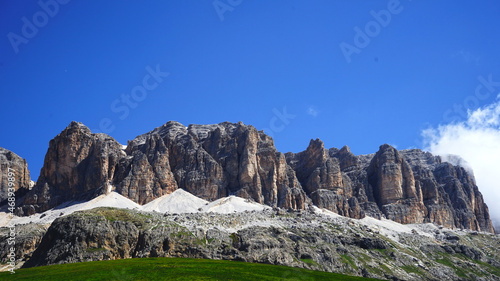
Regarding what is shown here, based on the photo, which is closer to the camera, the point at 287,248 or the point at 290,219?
the point at 287,248

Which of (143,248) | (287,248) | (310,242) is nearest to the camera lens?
(143,248)

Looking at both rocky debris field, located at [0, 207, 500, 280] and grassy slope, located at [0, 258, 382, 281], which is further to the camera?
rocky debris field, located at [0, 207, 500, 280]

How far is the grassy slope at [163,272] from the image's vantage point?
81.2 m

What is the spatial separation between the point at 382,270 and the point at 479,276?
188 feet

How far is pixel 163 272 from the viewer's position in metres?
85.6

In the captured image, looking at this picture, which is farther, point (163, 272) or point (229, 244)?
point (229, 244)

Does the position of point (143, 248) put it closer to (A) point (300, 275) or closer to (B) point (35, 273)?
(B) point (35, 273)

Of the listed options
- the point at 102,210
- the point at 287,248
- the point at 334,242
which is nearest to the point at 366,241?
the point at 334,242

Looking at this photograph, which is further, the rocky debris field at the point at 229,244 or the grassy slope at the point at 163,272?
the rocky debris field at the point at 229,244

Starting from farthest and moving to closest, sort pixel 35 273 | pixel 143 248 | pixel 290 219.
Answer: pixel 290 219, pixel 143 248, pixel 35 273

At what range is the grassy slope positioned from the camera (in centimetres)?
8115

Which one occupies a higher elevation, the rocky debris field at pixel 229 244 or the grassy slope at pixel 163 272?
the rocky debris field at pixel 229 244

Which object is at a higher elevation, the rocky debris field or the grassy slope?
the rocky debris field

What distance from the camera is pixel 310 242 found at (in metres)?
169
